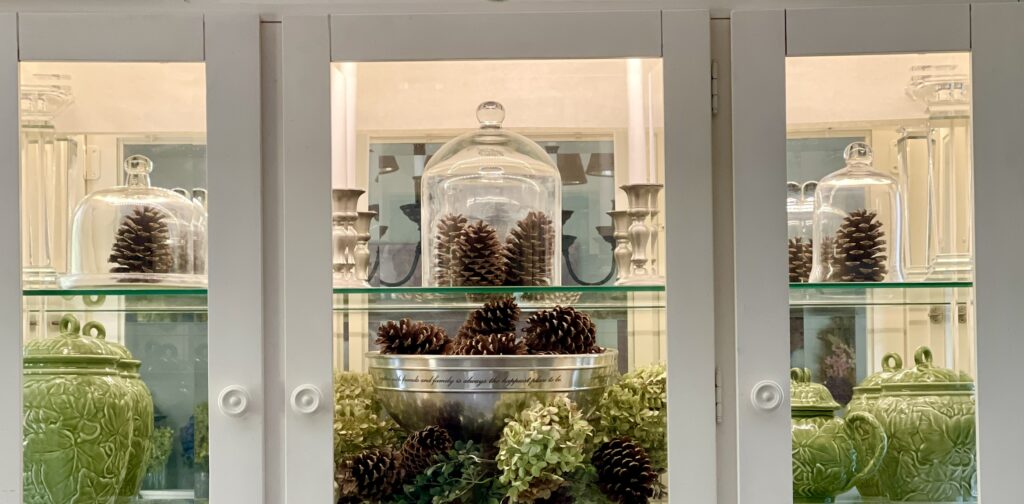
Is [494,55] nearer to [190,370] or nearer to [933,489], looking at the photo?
[190,370]

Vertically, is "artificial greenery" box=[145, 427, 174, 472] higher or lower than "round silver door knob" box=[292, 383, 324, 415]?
lower

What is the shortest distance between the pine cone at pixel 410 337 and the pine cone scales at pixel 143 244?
239 millimetres

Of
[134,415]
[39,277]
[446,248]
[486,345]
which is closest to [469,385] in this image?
[486,345]

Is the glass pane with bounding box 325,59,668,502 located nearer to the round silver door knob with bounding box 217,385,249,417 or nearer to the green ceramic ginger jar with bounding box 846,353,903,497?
the round silver door knob with bounding box 217,385,249,417

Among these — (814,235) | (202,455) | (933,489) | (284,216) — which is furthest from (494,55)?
(933,489)

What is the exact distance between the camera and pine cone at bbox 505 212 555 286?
3.67ft

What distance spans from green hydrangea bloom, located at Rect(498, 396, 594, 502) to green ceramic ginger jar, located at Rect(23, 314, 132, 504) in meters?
0.40

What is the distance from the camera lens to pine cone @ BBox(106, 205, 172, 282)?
44.0 inches

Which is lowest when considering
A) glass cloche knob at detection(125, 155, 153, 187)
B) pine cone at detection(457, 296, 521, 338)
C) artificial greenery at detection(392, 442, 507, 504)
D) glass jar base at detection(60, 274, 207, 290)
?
artificial greenery at detection(392, 442, 507, 504)

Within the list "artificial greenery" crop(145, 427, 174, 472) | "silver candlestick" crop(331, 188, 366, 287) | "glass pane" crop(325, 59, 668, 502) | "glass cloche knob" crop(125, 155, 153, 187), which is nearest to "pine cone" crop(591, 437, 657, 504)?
"glass pane" crop(325, 59, 668, 502)

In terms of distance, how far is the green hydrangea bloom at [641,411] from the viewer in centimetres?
109

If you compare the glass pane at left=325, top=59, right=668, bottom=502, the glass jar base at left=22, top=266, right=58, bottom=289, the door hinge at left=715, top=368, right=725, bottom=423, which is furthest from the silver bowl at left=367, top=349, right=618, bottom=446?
the glass jar base at left=22, top=266, right=58, bottom=289

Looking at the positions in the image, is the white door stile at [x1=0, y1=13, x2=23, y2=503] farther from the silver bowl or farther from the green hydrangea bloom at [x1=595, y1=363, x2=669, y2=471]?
the green hydrangea bloom at [x1=595, y1=363, x2=669, y2=471]

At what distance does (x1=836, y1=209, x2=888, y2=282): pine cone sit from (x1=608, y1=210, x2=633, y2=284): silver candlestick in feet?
0.73
